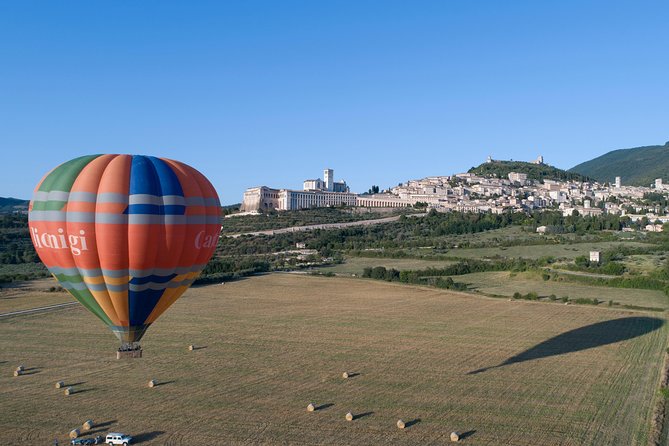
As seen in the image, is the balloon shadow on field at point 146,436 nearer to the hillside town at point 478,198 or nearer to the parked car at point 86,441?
the parked car at point 86,441

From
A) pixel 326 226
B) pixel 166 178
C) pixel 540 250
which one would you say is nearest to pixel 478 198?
pixel 326 226

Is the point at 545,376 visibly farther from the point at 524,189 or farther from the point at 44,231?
the point at 524,189

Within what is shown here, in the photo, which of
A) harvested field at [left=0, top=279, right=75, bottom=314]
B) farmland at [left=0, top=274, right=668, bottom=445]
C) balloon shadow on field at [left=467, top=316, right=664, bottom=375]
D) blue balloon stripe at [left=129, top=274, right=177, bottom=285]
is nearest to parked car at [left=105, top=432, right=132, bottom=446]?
farmland at [left=0, top=274, right=668, bottom=445]

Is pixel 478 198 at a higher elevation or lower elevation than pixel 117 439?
higher

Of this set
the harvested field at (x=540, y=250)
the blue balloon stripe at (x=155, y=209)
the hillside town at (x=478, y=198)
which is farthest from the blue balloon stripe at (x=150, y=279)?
the hillside town at (x=478, y=198)

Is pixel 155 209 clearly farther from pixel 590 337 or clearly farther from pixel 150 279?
pixel 590 337
